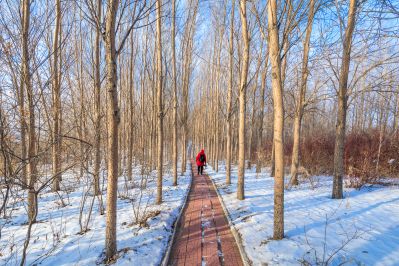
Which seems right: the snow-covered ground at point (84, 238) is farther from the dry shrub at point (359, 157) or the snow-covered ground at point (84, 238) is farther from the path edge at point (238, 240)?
the dry shrub at point (359, 157)

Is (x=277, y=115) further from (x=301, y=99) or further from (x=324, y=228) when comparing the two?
(x=301, y=99)

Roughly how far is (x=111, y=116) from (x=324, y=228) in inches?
195

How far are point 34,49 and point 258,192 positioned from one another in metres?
8.72

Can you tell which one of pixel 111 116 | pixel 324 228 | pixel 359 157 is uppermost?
Answer: pixel 111 116

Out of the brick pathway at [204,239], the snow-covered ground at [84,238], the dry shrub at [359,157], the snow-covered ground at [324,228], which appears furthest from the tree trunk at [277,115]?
the dry shrub at [359,157]

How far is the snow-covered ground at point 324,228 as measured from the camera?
382cm

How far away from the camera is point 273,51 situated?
455 cm

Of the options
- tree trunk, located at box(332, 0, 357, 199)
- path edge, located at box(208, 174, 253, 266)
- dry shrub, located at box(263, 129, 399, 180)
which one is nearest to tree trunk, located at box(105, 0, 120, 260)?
path edge, located at box(208, 174, 253, 266)

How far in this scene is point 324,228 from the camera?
16.2 ft

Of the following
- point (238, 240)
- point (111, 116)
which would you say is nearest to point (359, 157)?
point (238, 240)

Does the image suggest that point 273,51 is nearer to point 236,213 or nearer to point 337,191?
point 236,213

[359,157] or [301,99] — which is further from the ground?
[301,99]

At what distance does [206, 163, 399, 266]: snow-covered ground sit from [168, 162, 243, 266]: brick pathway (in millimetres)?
332

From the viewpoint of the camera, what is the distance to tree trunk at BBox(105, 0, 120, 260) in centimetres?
383
